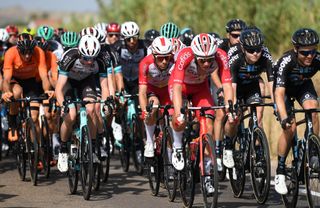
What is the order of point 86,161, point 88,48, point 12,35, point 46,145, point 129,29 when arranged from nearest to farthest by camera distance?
1. point 86,161
2. point 88,48
3. point 46,145
4. point 129,29
5. point 12,35

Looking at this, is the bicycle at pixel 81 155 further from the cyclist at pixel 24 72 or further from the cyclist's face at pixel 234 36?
the cyclist's face at pixel 234 36

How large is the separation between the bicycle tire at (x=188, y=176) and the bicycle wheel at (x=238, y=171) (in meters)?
0.74

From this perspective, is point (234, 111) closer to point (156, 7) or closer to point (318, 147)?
point (318, 147)

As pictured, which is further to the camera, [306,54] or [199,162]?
[199,162]

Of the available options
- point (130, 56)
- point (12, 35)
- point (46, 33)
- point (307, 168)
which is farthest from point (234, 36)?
point (12, 35)

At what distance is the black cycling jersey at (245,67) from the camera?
1232 centimetres

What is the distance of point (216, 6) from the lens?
1227 inches

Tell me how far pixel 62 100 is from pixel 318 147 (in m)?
4.01

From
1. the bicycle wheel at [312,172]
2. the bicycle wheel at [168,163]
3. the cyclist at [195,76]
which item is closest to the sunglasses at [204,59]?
the cyclist at [195,76]

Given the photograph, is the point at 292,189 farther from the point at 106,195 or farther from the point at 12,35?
the point at 12,35

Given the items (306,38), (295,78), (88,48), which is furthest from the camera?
(88,48)

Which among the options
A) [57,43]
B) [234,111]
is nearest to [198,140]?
[234,111]

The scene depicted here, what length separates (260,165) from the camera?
35.5 ft

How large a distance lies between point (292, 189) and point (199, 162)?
1.06m
